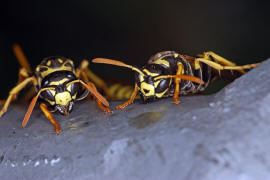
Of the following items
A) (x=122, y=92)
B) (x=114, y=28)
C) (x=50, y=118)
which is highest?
(x=50, y=118)

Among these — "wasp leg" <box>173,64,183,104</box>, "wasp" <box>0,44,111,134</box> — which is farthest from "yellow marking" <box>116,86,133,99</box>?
"wasp leg" <box>173,64,183,104</box>

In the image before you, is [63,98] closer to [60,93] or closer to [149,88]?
[60,93]

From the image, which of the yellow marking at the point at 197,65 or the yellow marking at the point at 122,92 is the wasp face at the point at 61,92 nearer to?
the yellow marking at the point at 197,65

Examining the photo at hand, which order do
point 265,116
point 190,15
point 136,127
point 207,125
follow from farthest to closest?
point 190,15
point 136,127
point 207,125
point 265,116

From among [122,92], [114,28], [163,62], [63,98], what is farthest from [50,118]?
[114,28]

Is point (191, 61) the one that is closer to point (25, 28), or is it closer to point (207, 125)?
point (207, 125)

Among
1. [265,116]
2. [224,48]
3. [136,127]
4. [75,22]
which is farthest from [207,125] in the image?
[75,22]

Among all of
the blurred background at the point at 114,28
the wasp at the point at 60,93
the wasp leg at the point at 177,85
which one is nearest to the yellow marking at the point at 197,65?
the wasp leg at the point at 177,85
